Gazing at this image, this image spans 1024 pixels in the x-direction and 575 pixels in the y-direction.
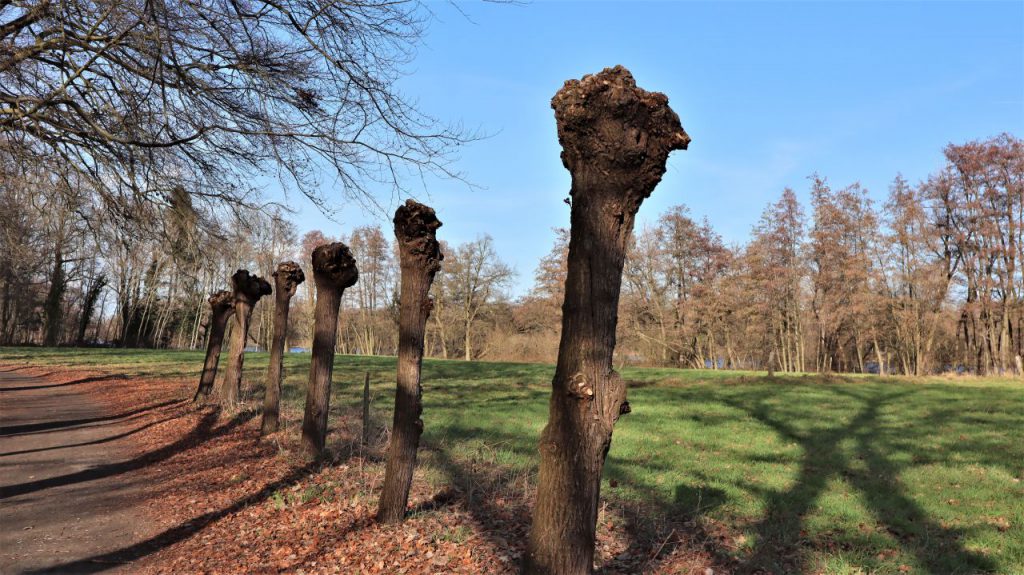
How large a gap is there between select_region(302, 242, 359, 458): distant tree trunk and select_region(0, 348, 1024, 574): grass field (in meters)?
1.62

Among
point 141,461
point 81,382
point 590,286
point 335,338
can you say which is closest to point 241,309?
point 141,461

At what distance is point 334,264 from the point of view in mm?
8812

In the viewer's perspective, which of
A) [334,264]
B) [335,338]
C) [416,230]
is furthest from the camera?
[334,264]

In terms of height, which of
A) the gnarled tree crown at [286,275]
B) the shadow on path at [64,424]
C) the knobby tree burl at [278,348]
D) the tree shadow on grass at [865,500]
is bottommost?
the shadow on path at [64,424]

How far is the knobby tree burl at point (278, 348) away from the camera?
993cm

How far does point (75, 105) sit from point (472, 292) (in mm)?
42443

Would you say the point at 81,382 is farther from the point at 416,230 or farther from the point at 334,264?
the point at 416,230

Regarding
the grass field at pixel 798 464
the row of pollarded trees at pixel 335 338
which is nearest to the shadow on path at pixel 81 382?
the grass field at pixel 798 464

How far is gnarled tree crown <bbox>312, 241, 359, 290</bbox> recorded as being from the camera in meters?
8.77

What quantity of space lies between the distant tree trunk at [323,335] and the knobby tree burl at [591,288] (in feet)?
18.2

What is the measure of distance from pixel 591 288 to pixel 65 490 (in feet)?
25.4

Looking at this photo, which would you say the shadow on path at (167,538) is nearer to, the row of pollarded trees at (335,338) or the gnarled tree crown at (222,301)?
the row of pollarded trees at (335,338)

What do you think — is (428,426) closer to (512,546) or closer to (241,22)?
(512,546)

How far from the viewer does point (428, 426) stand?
11.6 meters
